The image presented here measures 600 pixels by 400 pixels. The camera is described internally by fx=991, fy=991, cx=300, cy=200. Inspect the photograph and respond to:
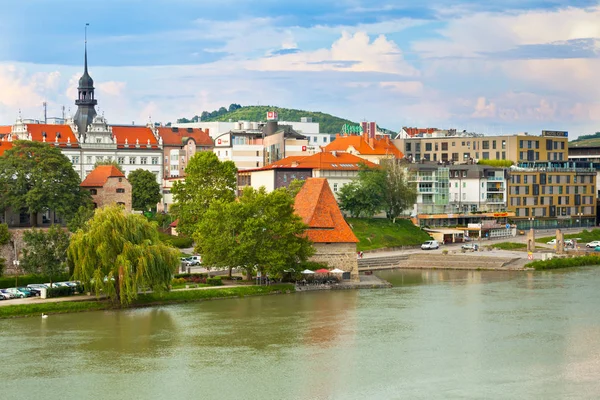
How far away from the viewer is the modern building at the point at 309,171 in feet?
295

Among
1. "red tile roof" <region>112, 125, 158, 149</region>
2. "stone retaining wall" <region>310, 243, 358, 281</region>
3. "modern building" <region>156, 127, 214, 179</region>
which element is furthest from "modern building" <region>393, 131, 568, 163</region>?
"stone retaining wall" <region>310, 243, 358, 281</region>

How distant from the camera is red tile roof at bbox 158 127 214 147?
129875 millimetres

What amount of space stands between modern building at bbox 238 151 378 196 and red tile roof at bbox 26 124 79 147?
23606mm

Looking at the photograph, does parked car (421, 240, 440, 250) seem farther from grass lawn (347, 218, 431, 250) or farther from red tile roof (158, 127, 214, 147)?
red tile roof (158, 127, 214, 147)

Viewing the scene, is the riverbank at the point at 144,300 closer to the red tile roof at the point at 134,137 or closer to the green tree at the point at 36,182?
the green tree at the point at 36,182

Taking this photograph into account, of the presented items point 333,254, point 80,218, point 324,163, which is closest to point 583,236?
point 324,163

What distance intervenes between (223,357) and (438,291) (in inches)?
905

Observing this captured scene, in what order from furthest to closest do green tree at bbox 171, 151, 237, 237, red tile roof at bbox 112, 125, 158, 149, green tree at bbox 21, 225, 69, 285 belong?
red tile roof at bbox 112, 125, 158, 149 < green tree at bbox 171, 151, 237, 237 < green tree at bbox 21, 225, 69, 285

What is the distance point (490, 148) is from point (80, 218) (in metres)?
66.3

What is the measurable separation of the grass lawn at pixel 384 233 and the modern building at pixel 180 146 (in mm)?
43363

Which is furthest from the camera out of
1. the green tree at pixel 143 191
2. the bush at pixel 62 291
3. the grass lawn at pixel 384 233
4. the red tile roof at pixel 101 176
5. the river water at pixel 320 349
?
the green tree at pixel 143 191

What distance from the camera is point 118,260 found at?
170ft

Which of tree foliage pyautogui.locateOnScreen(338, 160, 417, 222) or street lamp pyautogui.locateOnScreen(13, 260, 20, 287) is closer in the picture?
street lamp pyautogui.locateOnScreen(13, 260, 20, 287)

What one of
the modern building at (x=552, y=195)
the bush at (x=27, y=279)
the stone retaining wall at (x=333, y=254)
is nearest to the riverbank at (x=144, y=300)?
the stone retaining wall at (x=333, y=254)
